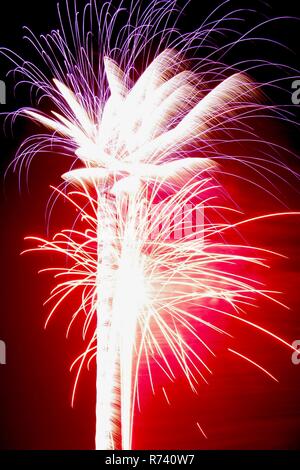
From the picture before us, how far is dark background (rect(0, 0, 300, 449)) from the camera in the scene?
215cm

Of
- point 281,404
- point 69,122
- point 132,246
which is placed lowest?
point 281,404

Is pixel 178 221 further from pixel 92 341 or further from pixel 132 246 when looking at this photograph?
pixel 92 341

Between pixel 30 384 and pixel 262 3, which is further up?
pixel 262 3

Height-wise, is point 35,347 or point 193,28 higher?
point 193,28

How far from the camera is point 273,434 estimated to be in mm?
2162

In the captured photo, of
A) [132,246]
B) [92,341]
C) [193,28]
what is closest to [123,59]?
[193,28]

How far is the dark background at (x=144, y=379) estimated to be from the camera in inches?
84.7

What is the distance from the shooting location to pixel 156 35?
7.20 ft

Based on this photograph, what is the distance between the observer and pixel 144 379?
2.14 meters

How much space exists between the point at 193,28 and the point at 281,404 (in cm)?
186

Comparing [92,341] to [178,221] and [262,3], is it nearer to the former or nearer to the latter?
[178,221]

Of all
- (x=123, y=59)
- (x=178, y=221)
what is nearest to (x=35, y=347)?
(x=178, y=221)
